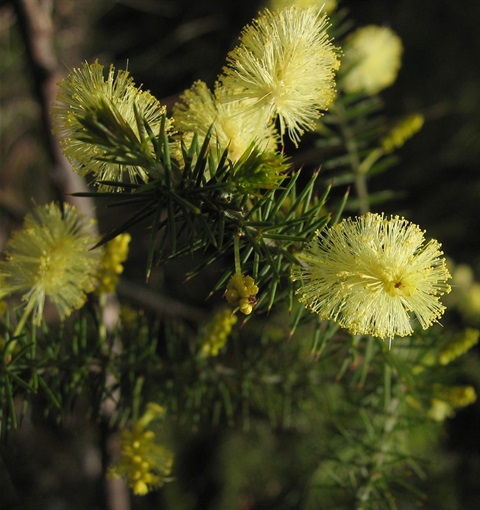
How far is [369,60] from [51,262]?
654mm

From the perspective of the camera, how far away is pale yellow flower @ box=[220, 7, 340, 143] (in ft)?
1.51

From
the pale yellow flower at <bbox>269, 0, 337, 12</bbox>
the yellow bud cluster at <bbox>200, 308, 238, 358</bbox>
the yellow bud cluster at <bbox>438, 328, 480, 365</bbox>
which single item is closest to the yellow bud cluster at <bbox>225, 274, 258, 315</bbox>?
the yellow bud cluster at <bbox>200, 308, 238, 358</bbox>

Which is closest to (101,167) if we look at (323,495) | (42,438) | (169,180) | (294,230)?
(169,180)

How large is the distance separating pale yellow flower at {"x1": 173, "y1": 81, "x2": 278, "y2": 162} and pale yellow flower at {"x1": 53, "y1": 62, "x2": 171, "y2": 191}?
33mm

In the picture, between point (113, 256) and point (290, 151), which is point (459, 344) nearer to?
point (113, 256)

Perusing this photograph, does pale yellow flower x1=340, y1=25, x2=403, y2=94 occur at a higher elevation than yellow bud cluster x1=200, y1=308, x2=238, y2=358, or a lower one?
higher

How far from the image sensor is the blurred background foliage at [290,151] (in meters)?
1.35

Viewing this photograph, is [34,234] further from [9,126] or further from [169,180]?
[9,126]

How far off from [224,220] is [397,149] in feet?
4.84

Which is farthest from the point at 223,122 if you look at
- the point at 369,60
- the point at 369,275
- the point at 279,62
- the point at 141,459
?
the point at 369,60

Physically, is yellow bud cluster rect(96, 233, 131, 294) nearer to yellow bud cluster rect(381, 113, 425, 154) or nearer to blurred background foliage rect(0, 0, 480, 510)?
yellow bud cluster rect(381, 113, 425, 154)

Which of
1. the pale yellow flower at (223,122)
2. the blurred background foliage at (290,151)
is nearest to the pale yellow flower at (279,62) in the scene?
the pale yellow flower at (223,122)

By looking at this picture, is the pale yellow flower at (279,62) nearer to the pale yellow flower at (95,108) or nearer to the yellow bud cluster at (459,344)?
the pale yellow flower at (95,108)

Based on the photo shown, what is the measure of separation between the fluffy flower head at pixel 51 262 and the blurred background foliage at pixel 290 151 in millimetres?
772
